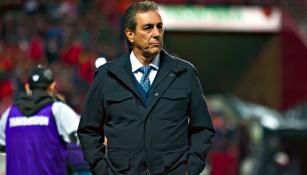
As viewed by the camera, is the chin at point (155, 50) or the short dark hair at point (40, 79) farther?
the short dark hair at point (40, 79)

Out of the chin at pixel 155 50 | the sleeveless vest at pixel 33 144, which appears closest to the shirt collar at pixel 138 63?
the chin at pixel 155 50

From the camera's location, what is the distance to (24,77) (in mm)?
19406

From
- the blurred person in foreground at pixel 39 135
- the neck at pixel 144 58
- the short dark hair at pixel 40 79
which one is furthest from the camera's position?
the short dark hair at pixel 40 79

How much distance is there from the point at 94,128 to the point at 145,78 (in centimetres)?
43

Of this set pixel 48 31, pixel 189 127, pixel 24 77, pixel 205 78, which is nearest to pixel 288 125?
pixel 24 77

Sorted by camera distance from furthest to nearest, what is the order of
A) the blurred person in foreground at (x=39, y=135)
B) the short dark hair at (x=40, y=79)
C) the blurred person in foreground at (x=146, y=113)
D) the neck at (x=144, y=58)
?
1. the short dark hair at (x=40, y=79)
2. the blurred person in foreground at (x=39, y=135)
3. the neck at (x=144, y=58)
4. the blurred person in foreground at (x=146, y=113)

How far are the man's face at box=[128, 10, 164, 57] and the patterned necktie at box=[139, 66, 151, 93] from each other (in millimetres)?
96

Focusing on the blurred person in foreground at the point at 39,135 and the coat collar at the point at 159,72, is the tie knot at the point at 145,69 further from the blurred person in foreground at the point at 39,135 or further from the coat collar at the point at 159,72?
the blurred person in foreground at the point at 39,135

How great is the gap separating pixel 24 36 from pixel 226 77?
9.01 metres

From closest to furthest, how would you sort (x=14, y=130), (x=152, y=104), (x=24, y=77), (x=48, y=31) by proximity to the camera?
1. (x=152, y=104)
2. (x=14, y=130)
3. (x=24, y=77)
4. (x=48, y=31)

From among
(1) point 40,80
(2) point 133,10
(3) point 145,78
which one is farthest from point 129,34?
(1) point 40,80

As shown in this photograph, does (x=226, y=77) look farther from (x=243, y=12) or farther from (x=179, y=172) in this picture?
(x=179, y=172)

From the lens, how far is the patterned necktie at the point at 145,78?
18.0 ft

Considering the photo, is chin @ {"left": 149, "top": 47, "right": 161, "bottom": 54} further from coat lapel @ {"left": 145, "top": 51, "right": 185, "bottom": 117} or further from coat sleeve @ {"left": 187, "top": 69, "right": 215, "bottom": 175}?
coat sleeve @ {"left": 187, "top": 69, "right": 215, "bottom": 175}
